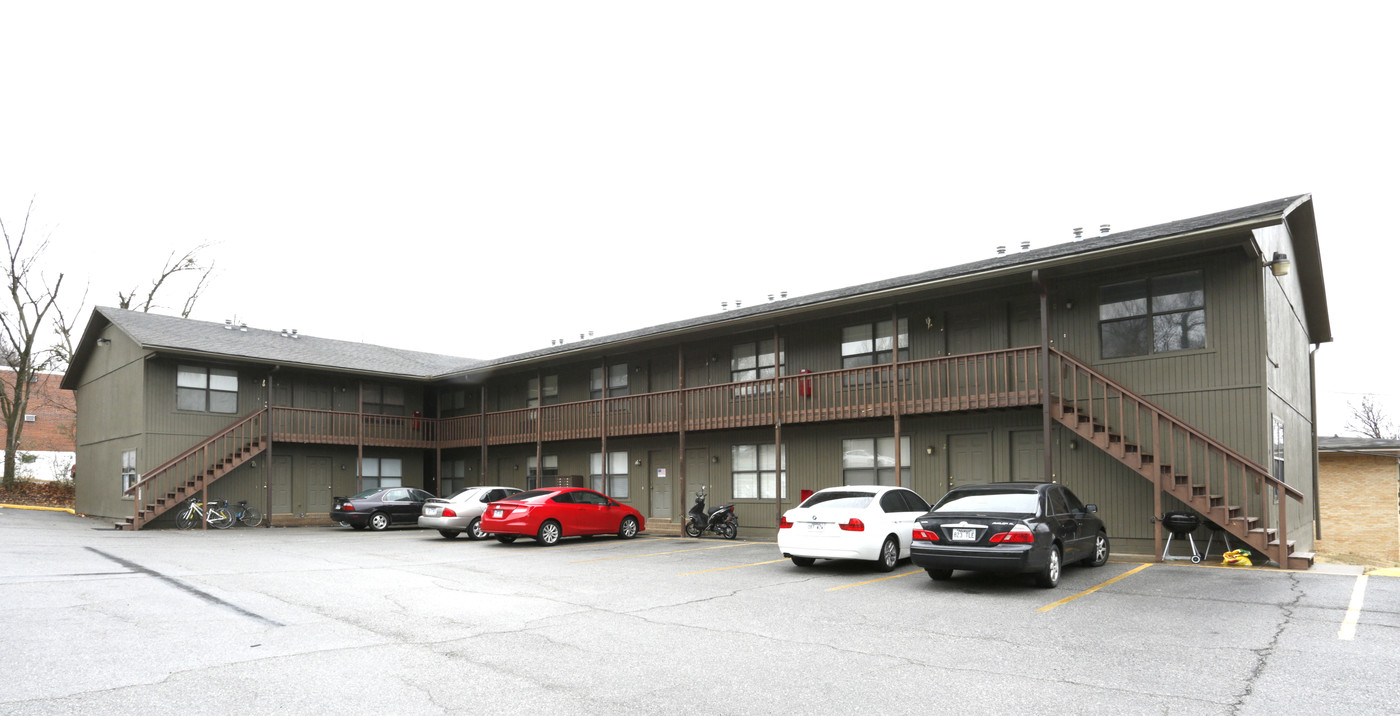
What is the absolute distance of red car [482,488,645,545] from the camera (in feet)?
58.7

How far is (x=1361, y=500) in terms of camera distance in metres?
23.6

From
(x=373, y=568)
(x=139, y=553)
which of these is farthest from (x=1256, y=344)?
(x=139, y=553)

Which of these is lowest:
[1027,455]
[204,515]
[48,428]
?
[204,515]

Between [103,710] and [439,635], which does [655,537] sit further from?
[103,710]

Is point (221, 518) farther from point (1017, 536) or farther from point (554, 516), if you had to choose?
point (1017, 536)

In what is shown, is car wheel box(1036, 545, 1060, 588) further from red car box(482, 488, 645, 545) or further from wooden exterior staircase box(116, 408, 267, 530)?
wooden exterior staircase box(116, 408, 267, 530)

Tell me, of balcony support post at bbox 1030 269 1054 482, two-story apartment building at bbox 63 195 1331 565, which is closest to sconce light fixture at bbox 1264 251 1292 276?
two-story apartment building at bbox 63 195 1331 565

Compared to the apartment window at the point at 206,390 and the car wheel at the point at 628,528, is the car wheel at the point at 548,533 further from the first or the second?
the apartment window at the point at 206,390

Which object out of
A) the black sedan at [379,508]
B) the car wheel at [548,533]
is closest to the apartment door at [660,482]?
the car wheel at [548,533]

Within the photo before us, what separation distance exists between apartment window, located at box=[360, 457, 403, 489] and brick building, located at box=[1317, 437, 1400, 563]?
28.0 meters

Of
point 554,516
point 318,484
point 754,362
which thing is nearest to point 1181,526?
point 754,362

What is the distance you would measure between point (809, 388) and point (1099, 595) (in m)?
9.66

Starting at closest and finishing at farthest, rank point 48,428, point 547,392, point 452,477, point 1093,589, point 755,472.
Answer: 1. point 1093,589
2. point 755,472
3. point 547,392
4. point 452,477
5. point 48,428

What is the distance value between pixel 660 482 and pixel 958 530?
14.0 meters
